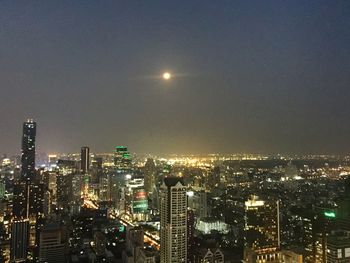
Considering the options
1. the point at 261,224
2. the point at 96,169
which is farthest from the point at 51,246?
the point at 96,169

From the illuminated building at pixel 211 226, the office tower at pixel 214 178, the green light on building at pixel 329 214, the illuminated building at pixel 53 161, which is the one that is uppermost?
the illuminated building at pixel 53 161

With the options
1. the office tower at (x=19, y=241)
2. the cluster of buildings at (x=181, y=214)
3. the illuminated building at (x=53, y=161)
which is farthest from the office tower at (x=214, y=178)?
the illuminated building at (x=53, y=161)

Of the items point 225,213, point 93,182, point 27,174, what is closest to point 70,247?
point 225,213

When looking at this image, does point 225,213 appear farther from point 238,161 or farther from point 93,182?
point 93,182

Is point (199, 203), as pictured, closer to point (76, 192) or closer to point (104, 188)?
point (76, 192)

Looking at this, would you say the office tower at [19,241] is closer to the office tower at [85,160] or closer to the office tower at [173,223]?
the office tower at [173,223]

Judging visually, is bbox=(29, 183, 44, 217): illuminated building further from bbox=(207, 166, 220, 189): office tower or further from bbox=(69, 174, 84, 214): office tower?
bbox=(207, 166, 220, 189): office tower
